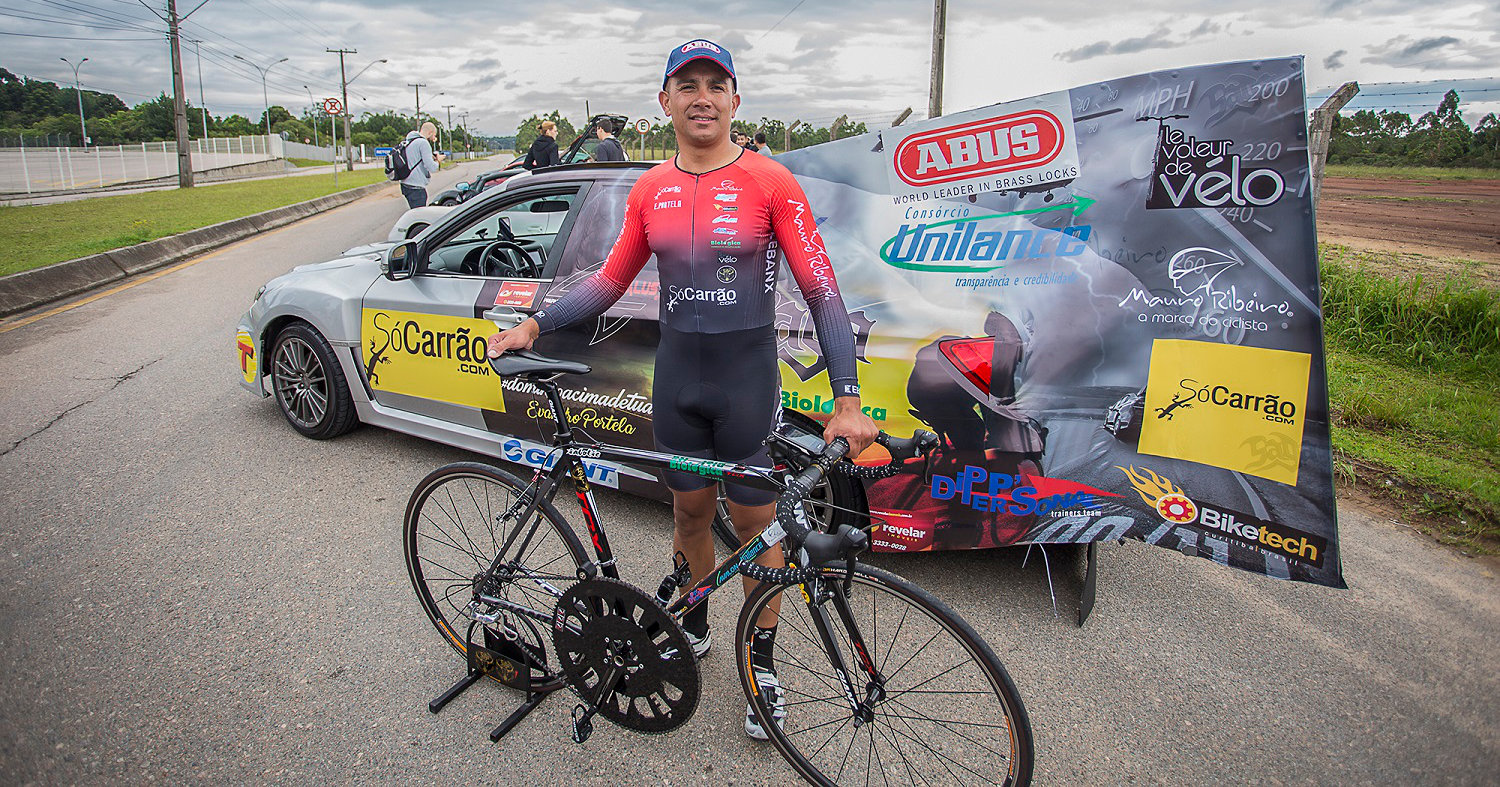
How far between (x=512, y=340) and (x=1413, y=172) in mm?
27597

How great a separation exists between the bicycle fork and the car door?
2.37 meters

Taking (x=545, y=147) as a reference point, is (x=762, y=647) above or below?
below

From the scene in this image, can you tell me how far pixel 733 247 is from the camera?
2311 millimetres

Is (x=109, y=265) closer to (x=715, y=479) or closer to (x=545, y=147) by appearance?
(x=545, y=147)

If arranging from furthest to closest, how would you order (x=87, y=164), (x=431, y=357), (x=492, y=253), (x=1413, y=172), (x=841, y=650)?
(x=87, y=164) → (x=1413, y=172) → (x=492, y=253) → (x=431, y=357) → (x=841, y=650)

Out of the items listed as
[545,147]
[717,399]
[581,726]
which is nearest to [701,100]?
[717,399]

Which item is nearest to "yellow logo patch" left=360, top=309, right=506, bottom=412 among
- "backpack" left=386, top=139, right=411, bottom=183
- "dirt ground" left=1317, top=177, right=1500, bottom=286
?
"backpack" left=386, top=139, right=411, bottom=183

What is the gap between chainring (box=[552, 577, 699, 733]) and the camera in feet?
7.55

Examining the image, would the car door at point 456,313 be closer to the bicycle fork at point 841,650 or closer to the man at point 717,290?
the man at point 717,290

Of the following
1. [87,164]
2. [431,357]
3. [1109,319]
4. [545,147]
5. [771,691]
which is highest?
[87,164]

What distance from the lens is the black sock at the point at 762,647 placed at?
7.56 feet

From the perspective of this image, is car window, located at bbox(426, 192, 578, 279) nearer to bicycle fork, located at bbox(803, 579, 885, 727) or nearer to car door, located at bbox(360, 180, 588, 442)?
car door, located at bbox(360, 180, 588, 442)

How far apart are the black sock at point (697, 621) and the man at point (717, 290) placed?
0.19 ft

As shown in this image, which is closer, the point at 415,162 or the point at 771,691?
the point at 771,691
